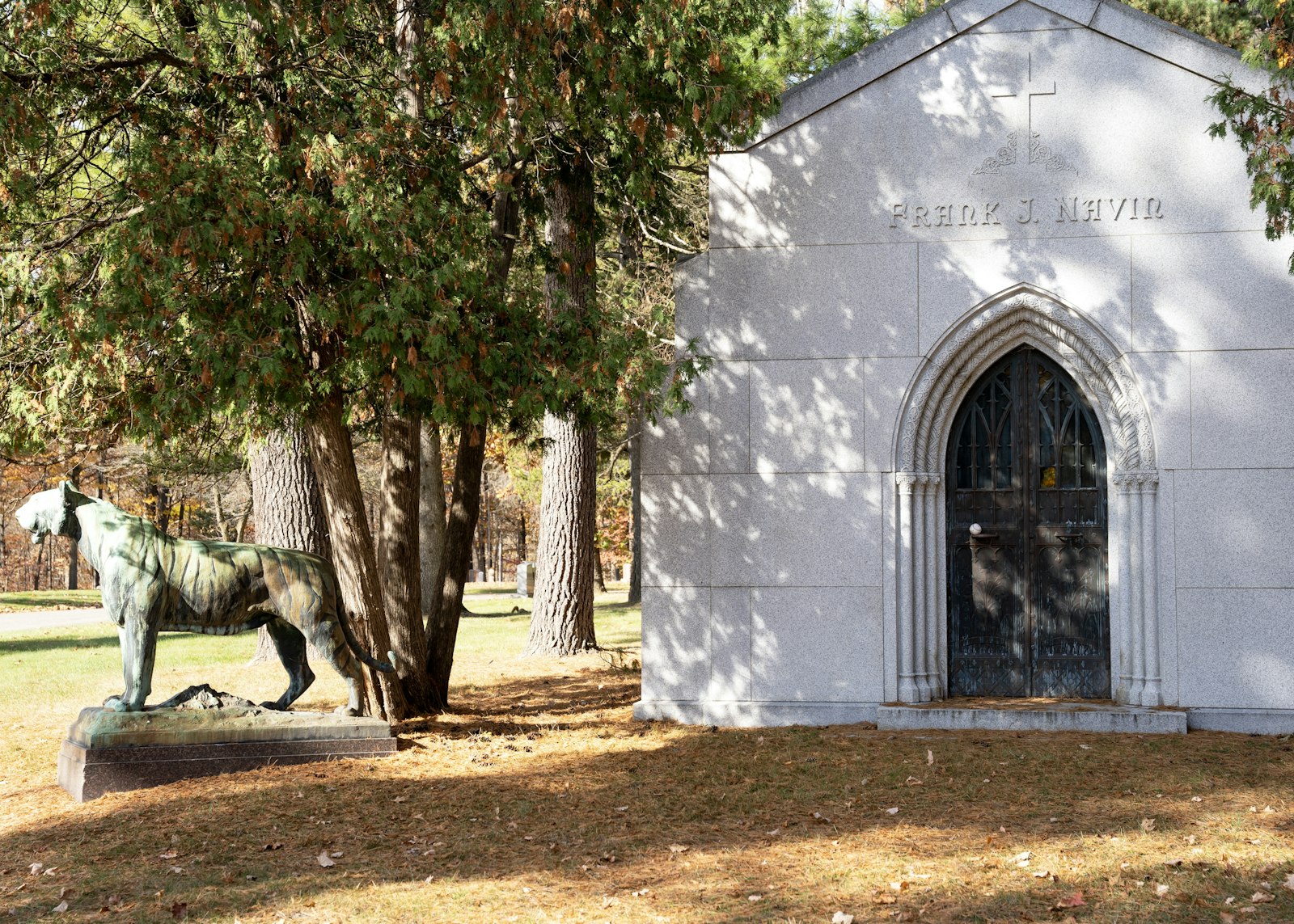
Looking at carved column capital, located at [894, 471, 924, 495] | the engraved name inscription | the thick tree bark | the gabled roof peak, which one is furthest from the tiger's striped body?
the thick tree bark

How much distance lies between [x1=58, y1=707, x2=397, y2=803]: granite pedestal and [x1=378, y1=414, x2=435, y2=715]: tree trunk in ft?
5.65

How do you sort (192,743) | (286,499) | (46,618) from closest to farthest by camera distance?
(192,743)
(286,499)
(46,618)

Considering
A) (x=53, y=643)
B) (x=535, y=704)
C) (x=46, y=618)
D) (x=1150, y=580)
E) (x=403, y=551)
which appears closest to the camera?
(x=1150, y=580)

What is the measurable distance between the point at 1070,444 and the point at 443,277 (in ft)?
17.4

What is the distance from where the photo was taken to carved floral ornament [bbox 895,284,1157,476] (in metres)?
9.63

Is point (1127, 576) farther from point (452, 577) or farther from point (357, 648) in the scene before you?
point (357, 648)

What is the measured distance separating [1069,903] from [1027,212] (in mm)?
6026

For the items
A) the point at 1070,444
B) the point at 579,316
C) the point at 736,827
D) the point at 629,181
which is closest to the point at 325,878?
the point at 736,827

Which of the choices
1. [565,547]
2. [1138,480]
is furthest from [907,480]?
[565,547]

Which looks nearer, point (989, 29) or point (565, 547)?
point (989, 29)

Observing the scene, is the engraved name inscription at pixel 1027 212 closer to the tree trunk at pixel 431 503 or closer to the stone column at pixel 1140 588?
the stone column at pixel 1140 588

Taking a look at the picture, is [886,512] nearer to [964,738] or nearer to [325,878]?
[964,738]

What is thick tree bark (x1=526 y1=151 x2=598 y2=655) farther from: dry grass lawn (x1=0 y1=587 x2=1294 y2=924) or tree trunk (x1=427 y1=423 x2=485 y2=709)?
dry grass lawn (x1=0 y1=587 x2=1294 y2=924)

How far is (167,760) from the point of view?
25.8 feet
